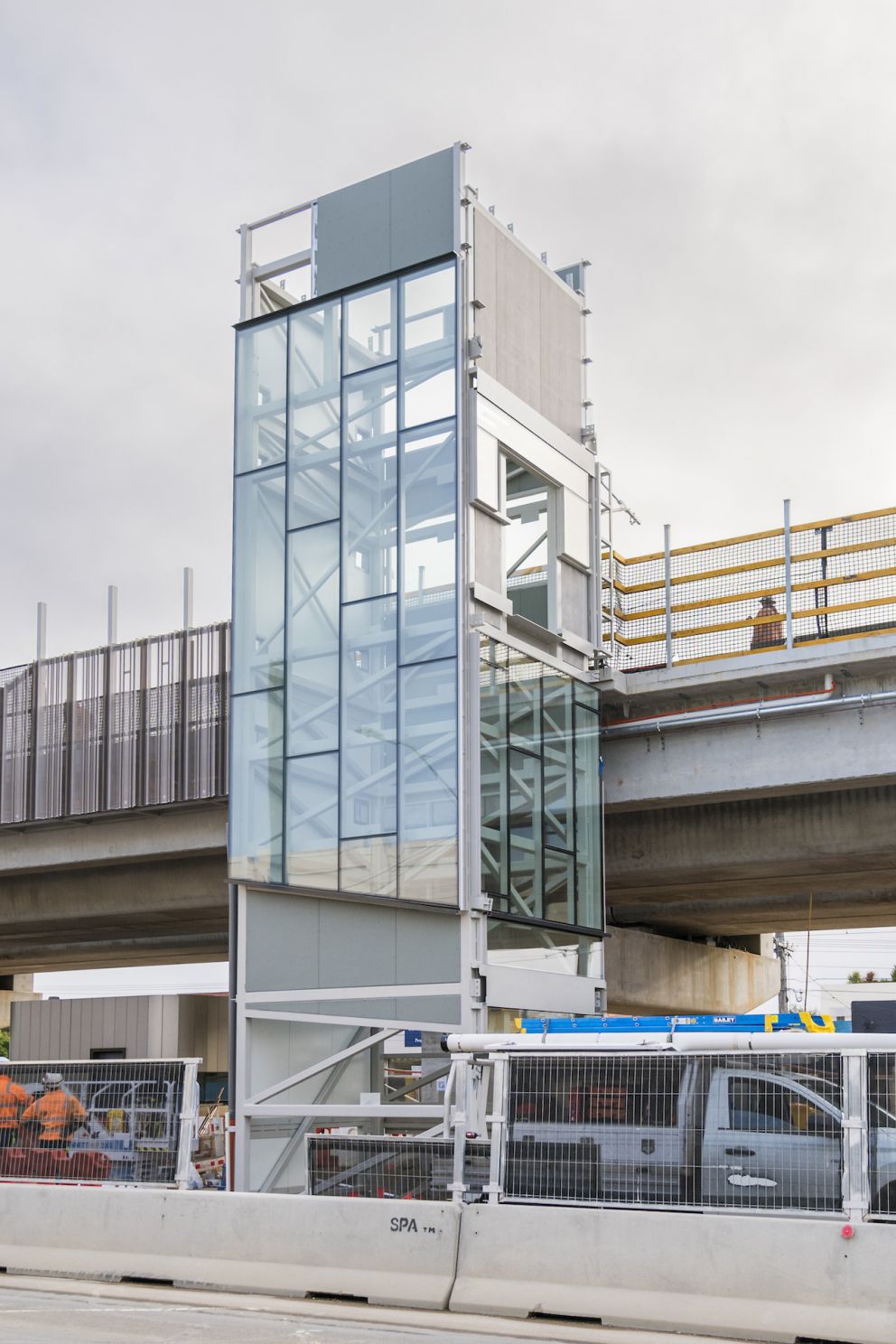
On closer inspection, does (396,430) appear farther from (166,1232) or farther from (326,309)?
(166,1232)

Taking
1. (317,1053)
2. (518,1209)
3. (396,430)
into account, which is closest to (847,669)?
(396,430)

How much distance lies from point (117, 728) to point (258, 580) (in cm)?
659

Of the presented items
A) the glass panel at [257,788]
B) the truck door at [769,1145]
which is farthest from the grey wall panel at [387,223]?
the truck door at [769,1145]

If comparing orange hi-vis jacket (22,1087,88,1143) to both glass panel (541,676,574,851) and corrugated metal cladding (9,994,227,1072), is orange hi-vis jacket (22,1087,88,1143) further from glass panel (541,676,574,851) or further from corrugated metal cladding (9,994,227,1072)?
corrugated metal cladding (9,994,227,1072)

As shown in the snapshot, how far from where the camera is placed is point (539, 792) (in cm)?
2172

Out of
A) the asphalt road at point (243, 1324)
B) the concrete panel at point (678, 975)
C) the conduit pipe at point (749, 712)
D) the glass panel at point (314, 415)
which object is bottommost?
the asphalt road at point (243, 1324)

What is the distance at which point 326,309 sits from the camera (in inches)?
894

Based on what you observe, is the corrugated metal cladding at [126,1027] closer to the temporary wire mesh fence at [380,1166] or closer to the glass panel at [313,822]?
the glass panel at [313,822]

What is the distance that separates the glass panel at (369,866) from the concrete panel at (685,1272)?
917 cm

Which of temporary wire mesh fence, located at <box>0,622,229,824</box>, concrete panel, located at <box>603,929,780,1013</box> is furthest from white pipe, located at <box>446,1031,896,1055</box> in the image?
concrete panel, located at <box>603,929,780,1013</box>

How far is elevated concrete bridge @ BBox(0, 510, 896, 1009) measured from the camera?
861 inches

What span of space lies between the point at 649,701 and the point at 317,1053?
7490 mm

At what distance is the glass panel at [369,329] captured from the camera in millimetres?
22094

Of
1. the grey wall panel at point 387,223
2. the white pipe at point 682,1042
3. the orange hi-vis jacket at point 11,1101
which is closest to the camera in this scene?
the white pipe at point 682,1042
